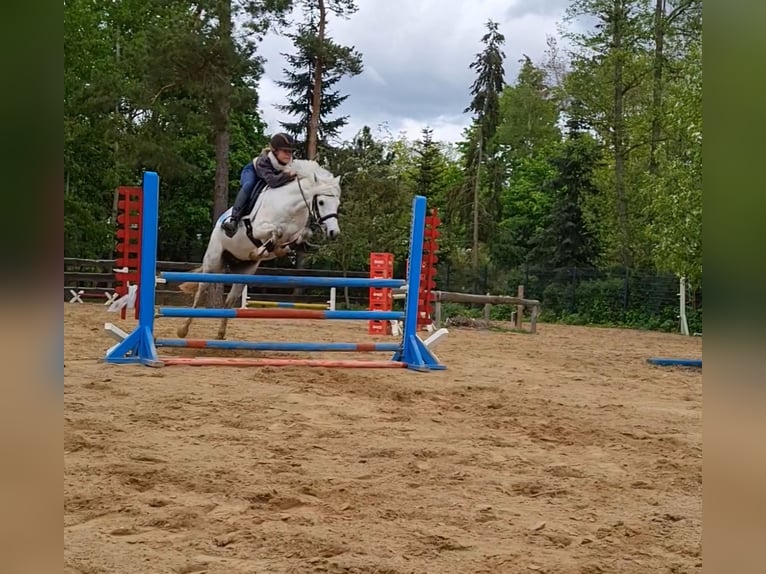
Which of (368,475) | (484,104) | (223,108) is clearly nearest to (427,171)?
(484,104)

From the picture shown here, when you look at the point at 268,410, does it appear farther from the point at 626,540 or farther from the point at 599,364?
the point at 599,364

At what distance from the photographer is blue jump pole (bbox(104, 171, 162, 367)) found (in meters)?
5.43

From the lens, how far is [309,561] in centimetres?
174

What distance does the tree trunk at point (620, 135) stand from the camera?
2052 centimetres

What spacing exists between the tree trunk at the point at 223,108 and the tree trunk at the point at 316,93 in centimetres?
271

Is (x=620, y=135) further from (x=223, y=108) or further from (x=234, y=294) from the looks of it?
(x=234, y=294)

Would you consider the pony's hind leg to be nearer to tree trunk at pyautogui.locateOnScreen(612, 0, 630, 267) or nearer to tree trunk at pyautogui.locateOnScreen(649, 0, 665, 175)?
tree trunk at pyautogui.locateOnScreen(649, 0, 665, 175)

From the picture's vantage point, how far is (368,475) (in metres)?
2.63

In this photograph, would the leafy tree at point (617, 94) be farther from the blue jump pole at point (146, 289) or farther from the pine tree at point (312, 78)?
the blue jump pole at point (146, 289)

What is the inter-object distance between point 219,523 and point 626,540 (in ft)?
3.98

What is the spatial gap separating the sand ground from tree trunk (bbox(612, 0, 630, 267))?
54.3ft

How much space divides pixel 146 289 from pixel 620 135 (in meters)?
19.2

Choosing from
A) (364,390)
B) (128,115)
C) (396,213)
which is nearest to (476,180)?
(396,213)

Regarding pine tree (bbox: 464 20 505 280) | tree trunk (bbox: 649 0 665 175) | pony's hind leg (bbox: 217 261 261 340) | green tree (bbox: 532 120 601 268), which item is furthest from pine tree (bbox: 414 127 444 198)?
pony's hind leg (bbox: 217 261 261 340)
